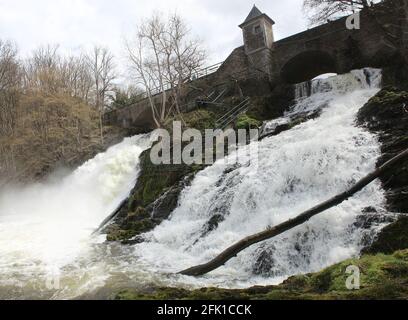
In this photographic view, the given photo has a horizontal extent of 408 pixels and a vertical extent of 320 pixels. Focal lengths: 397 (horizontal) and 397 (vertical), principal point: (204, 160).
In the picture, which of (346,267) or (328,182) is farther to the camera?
(328,182)

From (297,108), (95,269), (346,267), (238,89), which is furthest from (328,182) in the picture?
(238,89)

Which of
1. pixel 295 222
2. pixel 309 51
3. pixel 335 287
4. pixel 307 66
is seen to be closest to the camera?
pixel 335 287

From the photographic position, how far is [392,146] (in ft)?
31.6

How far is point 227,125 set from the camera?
18734 millimetres

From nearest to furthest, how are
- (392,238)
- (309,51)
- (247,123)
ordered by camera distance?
(392,238) < (247,123) < (309,51)

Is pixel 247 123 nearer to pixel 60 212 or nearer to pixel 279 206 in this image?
pixel 279 206

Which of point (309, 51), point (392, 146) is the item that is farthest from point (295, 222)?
point (309, 51)

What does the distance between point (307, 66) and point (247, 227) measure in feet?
55.2

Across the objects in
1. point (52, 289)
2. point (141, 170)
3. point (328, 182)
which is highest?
point (141, 170)

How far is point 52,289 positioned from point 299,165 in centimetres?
661

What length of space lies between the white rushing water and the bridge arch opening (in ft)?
16.7

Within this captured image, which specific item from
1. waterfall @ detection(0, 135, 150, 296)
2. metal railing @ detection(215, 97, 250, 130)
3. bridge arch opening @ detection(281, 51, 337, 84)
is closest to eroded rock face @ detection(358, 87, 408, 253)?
waterfall @ detection(0, 135, 150, 296)

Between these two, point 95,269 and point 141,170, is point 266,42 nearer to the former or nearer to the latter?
point 141,170

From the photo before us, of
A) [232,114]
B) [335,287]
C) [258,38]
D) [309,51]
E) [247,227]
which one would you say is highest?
[258,38]
